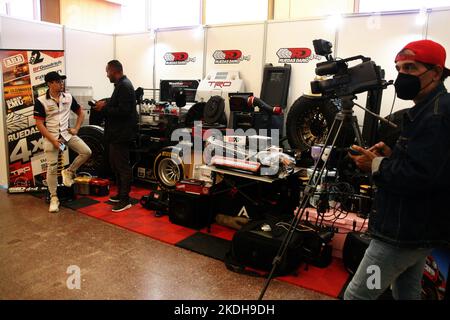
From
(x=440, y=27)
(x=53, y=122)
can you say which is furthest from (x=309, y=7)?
(x=53, y=122)

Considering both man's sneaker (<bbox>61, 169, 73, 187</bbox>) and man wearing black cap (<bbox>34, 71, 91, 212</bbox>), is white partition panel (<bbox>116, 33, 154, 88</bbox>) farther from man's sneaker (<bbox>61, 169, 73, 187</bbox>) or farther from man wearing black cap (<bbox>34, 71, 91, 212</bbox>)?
man's sneaker (<bbox>61, 169, 73, 187</bbox>)

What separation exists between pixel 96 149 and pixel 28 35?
2.03 meters

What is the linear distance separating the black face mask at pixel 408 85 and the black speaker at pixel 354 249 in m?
1.50

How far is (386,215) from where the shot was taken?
4.86ft

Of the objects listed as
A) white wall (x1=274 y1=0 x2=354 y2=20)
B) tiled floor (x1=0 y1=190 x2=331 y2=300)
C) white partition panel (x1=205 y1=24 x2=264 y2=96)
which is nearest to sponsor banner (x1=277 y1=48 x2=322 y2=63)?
white partition panel (x1=205 y1=24 x2=264 y2=96)

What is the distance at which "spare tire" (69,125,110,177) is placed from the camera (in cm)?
525

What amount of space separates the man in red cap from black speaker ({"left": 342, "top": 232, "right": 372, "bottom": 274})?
46.8 inches

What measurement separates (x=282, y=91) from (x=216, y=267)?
9.41ft

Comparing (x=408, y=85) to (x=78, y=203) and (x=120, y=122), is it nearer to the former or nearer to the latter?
(x=120, y=122)

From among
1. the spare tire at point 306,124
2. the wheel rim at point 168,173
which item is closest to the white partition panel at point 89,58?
the wheel rim at point 168,173

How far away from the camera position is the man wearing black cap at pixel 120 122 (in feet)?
13.6

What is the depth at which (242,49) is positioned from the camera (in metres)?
5.45
